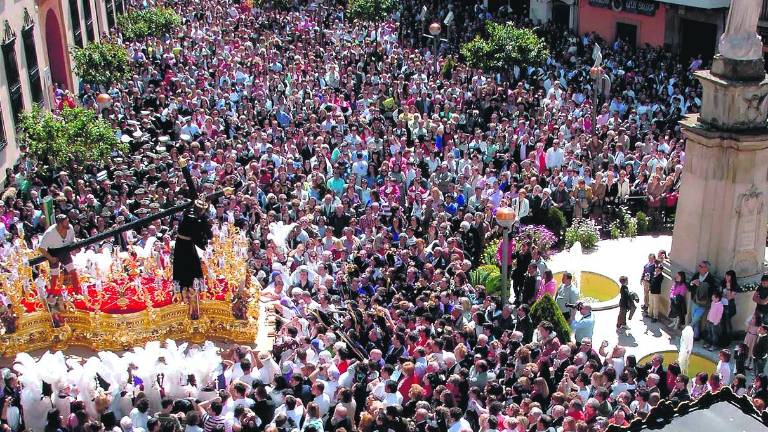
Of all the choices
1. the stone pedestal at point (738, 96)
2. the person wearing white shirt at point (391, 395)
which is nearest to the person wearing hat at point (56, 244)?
the person wearing white shirt at point (391, 395)

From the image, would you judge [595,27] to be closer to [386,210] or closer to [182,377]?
[386,210]

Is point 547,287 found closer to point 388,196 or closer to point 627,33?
point 388,196

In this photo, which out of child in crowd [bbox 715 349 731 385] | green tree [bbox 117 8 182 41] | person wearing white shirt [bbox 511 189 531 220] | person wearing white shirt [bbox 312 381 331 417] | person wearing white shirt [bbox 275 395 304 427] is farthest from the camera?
green tree [bbox 117 8 182 41]

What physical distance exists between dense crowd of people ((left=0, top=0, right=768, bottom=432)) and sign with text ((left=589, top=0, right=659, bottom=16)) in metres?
1.52

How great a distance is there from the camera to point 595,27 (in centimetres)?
3609

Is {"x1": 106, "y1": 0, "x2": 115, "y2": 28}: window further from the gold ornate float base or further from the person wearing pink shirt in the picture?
the person wearing pink shirt

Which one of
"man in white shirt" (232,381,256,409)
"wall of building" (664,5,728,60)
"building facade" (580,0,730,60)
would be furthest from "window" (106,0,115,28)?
"man in white shirt" (232,381,256,409)

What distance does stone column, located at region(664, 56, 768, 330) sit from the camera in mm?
15734

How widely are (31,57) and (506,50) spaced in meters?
13.2

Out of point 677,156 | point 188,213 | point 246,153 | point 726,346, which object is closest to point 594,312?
point 726,346

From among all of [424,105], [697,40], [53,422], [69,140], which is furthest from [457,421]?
[697,40]

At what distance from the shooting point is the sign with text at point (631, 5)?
111 ft

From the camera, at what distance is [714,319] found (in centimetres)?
1592

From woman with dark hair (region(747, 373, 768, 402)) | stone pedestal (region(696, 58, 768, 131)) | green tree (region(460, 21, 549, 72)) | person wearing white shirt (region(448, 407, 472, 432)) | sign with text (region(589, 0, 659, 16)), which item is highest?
stone pedestal (region(696, 58, 768, 131))
